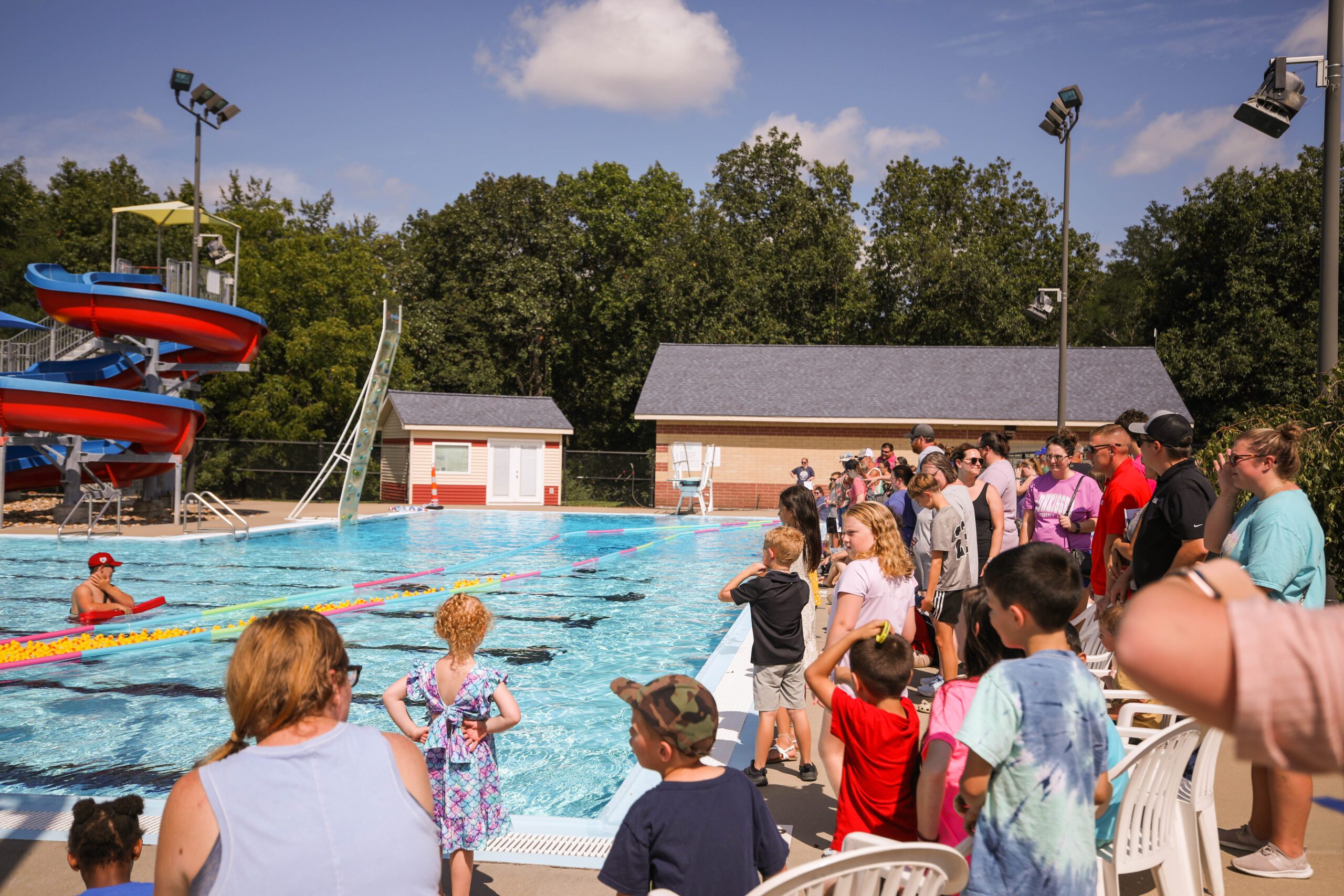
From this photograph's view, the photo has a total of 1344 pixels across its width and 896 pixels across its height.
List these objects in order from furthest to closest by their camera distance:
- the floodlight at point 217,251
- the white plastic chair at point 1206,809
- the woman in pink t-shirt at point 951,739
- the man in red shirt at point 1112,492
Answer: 1. the floodlight at point 217,251
2. the man in red shirt at point 1112,492
3. the white plastic chair at point 1206,809
4. the woman in pink t-shirt at point 951,739

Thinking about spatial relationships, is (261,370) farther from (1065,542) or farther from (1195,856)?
(1195,856)

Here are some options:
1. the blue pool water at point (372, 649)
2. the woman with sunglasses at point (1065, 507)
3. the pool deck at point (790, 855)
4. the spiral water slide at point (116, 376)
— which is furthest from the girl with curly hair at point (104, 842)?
the spiral water slide at point (116, 376)

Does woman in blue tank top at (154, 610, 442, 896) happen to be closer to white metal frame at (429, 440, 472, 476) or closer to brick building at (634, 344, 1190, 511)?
brick building at (634, 344, 1190, 511)

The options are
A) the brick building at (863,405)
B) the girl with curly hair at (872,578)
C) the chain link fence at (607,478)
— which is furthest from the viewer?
the chain link fence at (607,478)

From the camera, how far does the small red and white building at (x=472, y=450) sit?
31.5m

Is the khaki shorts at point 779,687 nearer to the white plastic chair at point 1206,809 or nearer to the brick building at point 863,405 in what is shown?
the white plastic chair at point 1206,809

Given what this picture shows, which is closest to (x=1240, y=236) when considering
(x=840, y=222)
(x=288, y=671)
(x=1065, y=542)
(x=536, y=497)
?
(x=840, y=222)

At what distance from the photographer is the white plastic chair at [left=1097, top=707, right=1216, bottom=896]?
3.10 meters

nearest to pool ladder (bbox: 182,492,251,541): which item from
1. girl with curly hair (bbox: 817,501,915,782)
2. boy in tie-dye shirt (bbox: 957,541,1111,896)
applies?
girl with curly hair (bbox: 817,501,915,782)

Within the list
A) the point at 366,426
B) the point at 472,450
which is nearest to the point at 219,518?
the point at 366,426

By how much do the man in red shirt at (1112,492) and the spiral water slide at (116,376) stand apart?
2039 cm

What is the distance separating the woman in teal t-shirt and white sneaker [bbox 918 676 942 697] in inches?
101

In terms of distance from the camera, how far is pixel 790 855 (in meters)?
4.13

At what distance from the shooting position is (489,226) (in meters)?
44.1
